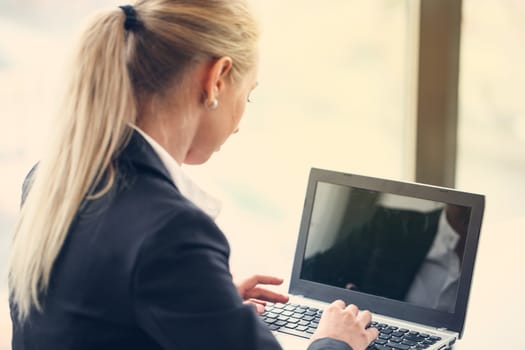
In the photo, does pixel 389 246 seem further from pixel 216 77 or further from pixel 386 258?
pixel 216 77

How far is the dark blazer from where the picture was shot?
90cm

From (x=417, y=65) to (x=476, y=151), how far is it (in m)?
0.30

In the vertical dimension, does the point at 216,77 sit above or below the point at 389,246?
above

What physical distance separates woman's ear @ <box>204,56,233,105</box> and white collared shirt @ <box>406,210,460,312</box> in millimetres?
449

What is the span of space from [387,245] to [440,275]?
4.1 inches

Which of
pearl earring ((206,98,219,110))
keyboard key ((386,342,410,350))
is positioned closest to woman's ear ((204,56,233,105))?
pearl earring ((206,98,219,110))

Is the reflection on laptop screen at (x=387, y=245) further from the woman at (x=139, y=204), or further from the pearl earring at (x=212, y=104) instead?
the pearl earring at (x=212, y=104)

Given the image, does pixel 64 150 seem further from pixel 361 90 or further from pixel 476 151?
pixel 476 151

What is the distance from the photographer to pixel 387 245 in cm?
135

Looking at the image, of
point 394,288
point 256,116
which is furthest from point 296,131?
point 394,288

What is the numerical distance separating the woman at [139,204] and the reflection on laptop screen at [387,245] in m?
→ 0.20

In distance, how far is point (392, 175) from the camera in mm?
2217

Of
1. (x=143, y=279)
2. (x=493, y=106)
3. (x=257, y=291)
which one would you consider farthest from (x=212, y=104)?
(x=493, y=106)

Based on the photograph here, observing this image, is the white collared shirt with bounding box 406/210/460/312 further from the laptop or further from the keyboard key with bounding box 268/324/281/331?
the keyboard key with bounding box 268/324/281/331
